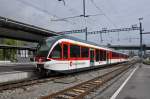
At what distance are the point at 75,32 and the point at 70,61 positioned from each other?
28666mm

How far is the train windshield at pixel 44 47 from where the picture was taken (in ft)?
57.4

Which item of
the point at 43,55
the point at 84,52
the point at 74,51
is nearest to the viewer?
the point at 43,55

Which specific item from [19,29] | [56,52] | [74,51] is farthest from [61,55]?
[19,29]

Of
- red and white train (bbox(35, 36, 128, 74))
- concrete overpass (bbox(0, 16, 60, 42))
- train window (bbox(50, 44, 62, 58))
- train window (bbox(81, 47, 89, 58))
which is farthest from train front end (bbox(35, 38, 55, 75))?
concrete overpass (bbox(0, 16, 60, 42))

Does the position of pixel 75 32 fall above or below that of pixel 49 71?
above

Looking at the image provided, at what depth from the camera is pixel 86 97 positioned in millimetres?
10188

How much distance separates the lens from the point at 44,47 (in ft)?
59.2

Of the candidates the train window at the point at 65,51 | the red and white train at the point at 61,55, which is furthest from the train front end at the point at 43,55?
the train window at the point at 65,51

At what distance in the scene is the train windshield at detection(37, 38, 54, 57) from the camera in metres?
17.5

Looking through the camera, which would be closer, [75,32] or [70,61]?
[70,61]

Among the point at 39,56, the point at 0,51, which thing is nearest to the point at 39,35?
the point at 39,56

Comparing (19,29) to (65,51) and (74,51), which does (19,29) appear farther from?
(65,51)

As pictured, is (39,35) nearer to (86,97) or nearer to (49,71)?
(49,71)

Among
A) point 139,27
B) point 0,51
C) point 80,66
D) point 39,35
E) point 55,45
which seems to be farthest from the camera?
point 0,51
